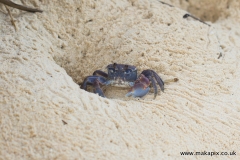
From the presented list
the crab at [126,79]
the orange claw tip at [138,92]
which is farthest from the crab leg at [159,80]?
the orange claw tip at [138,92]

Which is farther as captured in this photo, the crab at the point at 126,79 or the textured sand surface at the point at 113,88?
the crab at the point at 126,79

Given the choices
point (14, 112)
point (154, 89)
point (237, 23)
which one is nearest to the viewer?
point (14, 112)

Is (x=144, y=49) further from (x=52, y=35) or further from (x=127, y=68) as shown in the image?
(x=52, y=35)

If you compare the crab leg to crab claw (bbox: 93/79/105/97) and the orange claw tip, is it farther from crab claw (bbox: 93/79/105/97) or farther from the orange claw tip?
crab claw (bbox: 93/79/105/97)

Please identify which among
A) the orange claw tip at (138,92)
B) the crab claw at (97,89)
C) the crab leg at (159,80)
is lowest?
the crab claw at (97,89)

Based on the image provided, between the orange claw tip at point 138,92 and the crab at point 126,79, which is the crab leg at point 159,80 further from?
the orange claw tip at point 138,92

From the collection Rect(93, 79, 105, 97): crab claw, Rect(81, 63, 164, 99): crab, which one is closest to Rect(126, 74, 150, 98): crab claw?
Rect(81, 63, 164, 99): crab

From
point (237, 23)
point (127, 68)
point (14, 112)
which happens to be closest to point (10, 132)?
point (14, 112)
